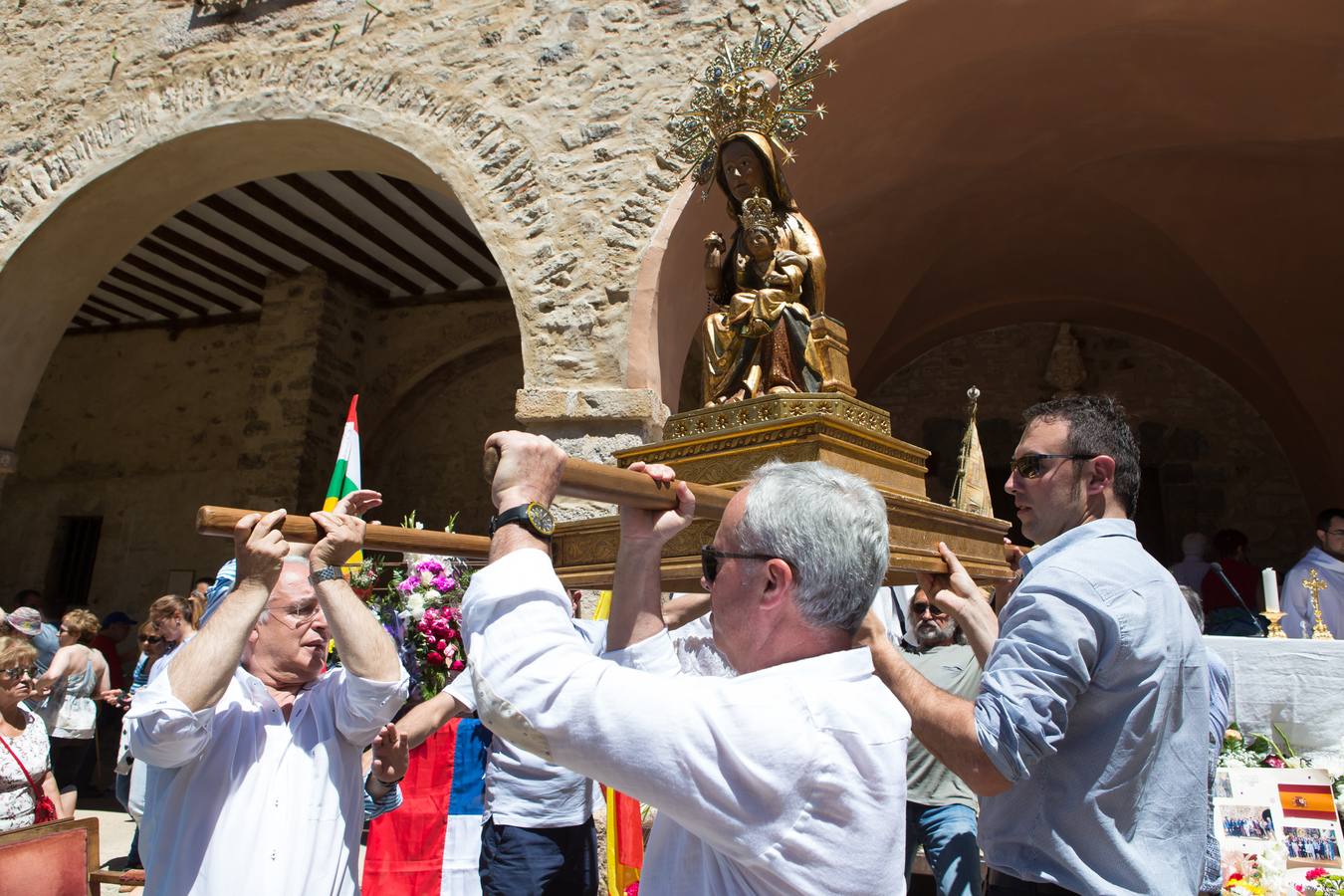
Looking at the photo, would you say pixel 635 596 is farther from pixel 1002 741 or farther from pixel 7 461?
pixel 7 461

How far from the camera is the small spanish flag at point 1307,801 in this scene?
9.88 feet

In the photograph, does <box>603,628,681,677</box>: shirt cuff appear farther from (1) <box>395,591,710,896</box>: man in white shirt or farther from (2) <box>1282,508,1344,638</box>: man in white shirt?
(2) <box>1282,508,1344,638</box>: man in white shirt

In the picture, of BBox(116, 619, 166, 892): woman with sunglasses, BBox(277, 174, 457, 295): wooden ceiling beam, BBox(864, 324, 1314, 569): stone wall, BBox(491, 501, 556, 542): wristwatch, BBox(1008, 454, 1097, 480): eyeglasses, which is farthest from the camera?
BBox(864, 324, 1314, 569): stone wall

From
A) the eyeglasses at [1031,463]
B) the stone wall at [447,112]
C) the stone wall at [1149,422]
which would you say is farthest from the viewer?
the stone wall at [1149,422]

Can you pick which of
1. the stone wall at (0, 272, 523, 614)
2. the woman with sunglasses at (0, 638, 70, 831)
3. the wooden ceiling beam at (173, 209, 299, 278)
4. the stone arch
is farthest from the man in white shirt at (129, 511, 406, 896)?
the wooden ceiling beam at (173, 209, 299, 278)

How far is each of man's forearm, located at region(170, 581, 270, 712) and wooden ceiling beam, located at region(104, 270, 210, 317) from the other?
34.1 ft

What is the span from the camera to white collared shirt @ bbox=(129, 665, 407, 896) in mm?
2066

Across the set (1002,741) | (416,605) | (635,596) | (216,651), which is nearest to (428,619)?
(416,605)

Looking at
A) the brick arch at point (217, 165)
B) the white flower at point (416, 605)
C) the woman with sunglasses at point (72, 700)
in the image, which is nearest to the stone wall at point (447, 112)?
the brick arch at point (217, 165)

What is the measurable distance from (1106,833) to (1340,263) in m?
8.67

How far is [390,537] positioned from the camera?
1.64m

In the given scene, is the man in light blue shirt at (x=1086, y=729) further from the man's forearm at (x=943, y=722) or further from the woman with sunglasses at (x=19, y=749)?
the woman with sunglasses at (x=19, y=749)

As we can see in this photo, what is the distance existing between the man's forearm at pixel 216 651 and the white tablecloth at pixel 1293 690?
3.02m

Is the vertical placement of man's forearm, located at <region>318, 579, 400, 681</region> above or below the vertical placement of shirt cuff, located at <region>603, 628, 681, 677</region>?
above
